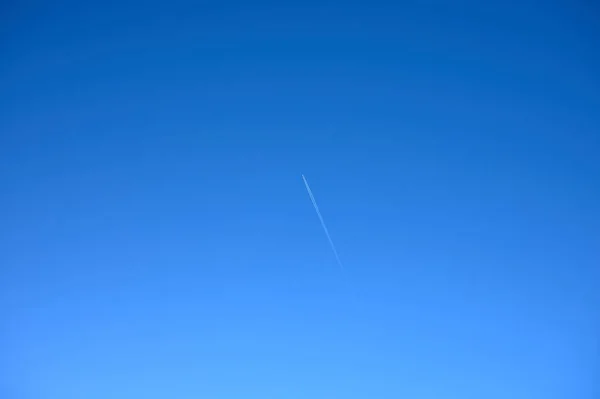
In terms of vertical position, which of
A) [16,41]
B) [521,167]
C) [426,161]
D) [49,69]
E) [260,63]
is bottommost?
[521,167]

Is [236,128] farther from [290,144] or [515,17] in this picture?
[515,17]

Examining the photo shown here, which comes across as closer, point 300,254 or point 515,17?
point 515,17

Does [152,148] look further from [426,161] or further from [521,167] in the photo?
[521,167]

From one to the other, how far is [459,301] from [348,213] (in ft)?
3.42

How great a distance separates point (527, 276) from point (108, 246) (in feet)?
10.2

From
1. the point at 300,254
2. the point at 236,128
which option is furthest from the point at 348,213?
the point at 236,128

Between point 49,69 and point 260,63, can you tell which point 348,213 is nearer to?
point 260,63

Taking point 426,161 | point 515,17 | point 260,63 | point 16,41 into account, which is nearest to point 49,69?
point 16,41

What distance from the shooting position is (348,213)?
295 centimetres

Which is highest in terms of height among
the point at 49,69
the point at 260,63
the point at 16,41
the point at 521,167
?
the point at 16,41

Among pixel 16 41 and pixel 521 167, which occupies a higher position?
pixel 16 41

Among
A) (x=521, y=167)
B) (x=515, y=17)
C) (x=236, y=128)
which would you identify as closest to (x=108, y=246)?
(x=236, y=128)

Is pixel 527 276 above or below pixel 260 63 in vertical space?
below

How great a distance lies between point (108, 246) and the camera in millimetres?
3016
